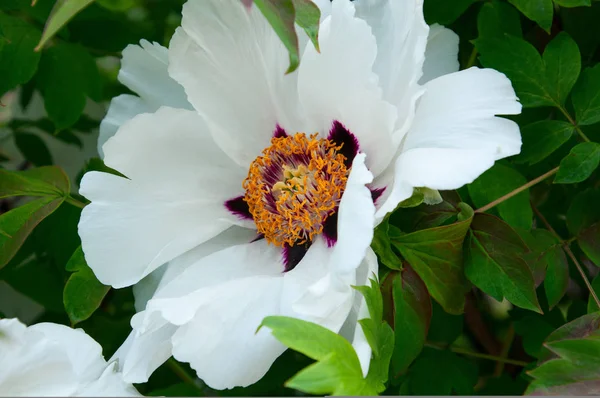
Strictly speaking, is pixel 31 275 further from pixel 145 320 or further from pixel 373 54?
pixel 373 54

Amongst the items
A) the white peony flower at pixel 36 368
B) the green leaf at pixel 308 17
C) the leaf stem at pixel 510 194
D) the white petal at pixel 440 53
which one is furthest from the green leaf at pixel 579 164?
the white peony flower at pixel 36 368

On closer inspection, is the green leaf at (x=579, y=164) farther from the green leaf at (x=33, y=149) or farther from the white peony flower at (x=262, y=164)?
the green leaf at (x=33, y=149)

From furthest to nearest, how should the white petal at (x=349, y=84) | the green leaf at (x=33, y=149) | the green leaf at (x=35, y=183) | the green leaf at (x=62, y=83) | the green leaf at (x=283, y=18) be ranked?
1. the green leaf at (x=33, y=149)
2. the green leaf at (x=62, y=83)
3. the green leaf at (x=35, y=183)
4. the white petal at (x=349, y=84)
5. the green leaf at (x=283, y=18)

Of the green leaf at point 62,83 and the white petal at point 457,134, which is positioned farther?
the green leaf at point 62,83

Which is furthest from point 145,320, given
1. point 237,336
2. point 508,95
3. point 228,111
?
point 508,95

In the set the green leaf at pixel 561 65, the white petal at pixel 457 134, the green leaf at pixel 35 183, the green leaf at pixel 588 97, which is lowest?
the green leaf at pixel 35 183

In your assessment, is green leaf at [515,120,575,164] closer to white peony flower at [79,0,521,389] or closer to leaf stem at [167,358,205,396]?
white peony flower at [79,0,521,389]
